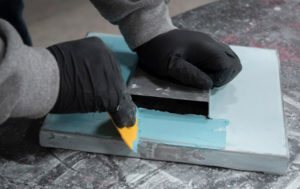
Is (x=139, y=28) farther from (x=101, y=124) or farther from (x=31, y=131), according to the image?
(x=31, y=131)

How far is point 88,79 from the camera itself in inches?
28.3

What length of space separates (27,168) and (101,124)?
0.69 ft

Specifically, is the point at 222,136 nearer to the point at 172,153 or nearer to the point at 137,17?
the point at 172,153

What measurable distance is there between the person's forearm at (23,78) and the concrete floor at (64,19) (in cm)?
148

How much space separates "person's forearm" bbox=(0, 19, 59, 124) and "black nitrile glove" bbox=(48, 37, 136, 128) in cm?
3

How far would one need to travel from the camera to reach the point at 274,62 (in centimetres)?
104

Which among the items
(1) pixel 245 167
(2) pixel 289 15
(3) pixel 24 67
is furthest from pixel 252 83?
(3) pixel 24 67

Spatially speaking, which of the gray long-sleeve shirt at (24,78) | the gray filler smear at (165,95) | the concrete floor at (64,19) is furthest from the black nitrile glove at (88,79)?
the concrete floor at (64,19)

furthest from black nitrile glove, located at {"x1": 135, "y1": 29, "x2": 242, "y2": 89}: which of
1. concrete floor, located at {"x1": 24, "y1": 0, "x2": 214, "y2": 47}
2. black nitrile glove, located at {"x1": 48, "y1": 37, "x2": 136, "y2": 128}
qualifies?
concrete floor, located at {"x1": 24, "y1": 0, "x2": 214, "y2": 47}

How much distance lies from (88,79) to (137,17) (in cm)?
31

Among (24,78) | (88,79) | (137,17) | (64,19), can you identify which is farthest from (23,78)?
(64,19)

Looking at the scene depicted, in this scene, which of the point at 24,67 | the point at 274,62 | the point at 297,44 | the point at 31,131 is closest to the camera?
the point at 24,67

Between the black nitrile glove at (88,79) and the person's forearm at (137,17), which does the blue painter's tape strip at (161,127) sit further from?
the person's forearm at (137,17)

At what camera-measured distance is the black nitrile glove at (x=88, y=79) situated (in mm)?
708
